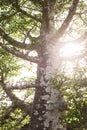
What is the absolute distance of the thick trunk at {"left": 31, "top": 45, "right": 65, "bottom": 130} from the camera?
8.61 m

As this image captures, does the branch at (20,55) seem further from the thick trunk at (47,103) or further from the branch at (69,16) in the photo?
the branch at (69,16)

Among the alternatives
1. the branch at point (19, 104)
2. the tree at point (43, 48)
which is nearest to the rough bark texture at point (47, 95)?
the tree at point (43, 48)

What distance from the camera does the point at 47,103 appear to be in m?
8.73

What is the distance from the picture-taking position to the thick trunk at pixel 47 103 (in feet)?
28.2

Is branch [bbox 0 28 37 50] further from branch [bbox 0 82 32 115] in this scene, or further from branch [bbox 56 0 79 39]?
branch [bbox 0 82 32 115]

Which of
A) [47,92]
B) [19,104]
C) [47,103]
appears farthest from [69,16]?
[19,104]

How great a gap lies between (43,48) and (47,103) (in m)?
1.93

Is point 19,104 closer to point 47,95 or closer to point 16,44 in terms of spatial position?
point 47,95

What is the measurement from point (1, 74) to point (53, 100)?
2801mm

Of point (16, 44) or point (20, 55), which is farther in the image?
point (16, 44)

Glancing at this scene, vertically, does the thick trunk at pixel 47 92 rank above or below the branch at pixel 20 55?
below

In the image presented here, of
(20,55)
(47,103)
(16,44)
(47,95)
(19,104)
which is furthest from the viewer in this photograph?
(19,104)

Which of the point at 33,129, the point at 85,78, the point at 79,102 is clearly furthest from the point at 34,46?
the point at 79,102

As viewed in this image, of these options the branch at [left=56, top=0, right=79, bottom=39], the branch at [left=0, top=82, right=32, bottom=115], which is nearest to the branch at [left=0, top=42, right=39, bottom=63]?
the branch at [left=56, top=0, right=79, bottom=39]
